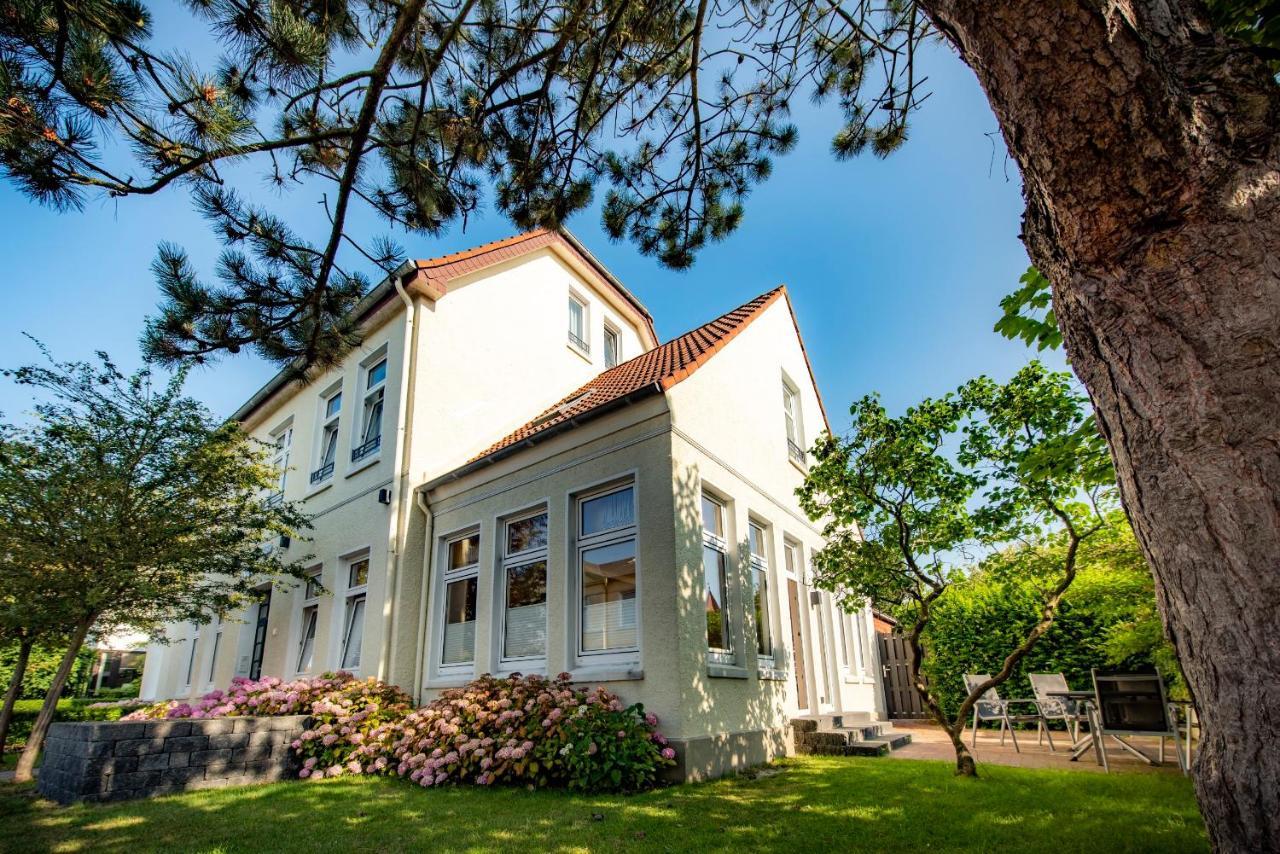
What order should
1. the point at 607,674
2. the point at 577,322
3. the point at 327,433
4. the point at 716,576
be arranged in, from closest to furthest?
the point at 607,674, the point at 716,576, the point at 327,433, the point at 577,322

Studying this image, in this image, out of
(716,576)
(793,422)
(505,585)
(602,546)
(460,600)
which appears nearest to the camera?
(602,546)

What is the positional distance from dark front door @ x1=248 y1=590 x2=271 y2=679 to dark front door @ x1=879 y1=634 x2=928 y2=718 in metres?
12.9

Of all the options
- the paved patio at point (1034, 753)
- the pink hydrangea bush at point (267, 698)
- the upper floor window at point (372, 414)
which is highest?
the upper floor window at point (372, 414)

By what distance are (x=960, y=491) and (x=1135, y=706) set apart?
2.61 m

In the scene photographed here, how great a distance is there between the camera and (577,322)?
1364cm

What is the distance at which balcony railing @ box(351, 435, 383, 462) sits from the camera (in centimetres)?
1028

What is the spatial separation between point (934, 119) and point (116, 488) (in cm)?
1019

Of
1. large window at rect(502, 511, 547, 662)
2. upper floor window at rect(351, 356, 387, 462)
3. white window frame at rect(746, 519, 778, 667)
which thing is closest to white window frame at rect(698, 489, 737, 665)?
white window frame at rect(746, 519, 778, 667)

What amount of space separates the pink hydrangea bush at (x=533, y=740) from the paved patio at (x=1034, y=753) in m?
4.07

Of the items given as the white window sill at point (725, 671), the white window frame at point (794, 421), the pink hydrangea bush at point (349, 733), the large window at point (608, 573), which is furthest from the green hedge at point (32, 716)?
the white window frame at point (794, 421)

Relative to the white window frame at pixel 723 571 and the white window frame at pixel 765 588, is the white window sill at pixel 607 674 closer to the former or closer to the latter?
the white window frame at pixel 723 571

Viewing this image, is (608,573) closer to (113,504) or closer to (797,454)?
(797,454)

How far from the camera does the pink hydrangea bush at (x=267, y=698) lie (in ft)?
26.0

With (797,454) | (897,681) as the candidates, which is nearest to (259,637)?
(797,454)
